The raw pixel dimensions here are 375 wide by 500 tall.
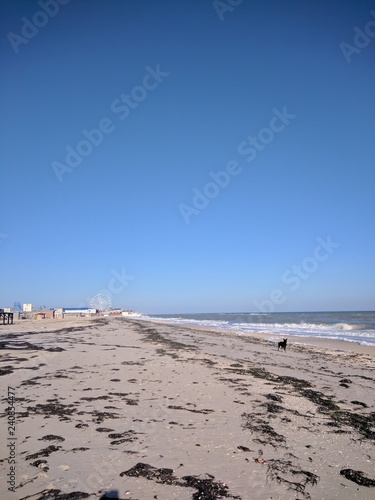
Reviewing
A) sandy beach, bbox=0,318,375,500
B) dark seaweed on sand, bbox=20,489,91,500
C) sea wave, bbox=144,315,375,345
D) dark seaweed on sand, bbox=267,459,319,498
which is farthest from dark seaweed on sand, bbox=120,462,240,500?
sea wave, bbox=144,315,375,345

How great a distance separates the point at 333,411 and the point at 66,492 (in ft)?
18.3

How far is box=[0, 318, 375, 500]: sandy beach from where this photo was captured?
12.5 ft

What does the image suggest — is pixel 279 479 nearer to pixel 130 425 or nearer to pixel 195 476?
pixel 195 476

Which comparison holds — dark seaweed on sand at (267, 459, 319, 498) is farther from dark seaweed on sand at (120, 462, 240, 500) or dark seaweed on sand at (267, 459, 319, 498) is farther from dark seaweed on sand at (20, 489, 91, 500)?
dark seaweed on sand at (20, 489, 91, 500)

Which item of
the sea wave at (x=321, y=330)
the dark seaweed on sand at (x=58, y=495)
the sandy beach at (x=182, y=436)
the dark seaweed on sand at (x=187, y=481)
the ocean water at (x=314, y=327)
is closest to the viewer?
the dark seaweed on sand at (x=58, y=495)

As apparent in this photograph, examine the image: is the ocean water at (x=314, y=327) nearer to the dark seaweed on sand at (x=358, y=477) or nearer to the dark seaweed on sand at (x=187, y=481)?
the dark seaweed on sand at (x=358, y=477)

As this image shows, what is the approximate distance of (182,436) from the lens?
203 inches

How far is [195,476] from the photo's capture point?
13.1 ft

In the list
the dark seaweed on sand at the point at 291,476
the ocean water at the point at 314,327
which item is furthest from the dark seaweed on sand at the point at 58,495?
the ocean water at the point at 314,327

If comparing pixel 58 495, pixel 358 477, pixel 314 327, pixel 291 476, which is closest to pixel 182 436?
pixel 291 476

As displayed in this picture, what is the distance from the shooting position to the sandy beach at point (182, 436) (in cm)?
381

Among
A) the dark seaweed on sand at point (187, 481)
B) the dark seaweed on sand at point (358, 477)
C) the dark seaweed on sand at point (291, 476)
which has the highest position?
the dark seaweed on sand at point (187, 481)

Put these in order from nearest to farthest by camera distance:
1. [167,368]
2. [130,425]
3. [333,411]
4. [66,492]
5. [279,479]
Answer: [66,492], [279,479], [130,425], [333,411], [167,368]

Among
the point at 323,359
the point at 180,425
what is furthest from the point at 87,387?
the point at 323,359
